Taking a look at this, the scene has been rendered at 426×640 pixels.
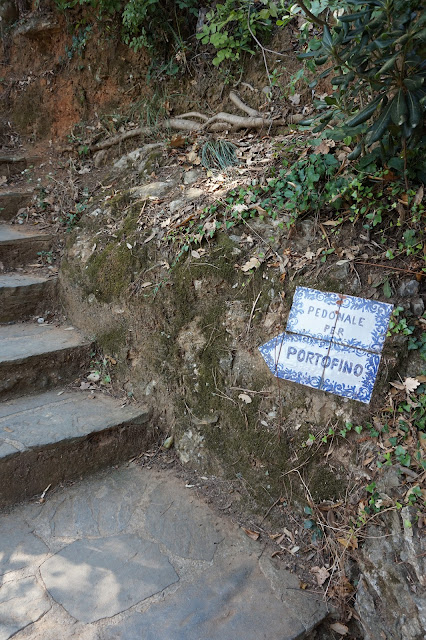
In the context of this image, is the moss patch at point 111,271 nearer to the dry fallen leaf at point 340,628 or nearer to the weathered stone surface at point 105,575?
the weathered stone surface at point 105,575

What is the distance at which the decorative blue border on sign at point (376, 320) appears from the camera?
247 centimetres

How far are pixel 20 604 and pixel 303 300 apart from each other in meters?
2.03

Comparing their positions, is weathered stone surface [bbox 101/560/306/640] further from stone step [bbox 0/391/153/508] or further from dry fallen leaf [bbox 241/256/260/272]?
dry fallen leaf [bbox 241/256/260/272]

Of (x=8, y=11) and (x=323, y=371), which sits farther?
(x=8, y=11)

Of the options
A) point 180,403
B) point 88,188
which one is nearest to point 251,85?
point 88,188

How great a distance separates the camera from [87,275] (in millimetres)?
3918

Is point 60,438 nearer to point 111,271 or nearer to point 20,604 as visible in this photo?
point 20,604

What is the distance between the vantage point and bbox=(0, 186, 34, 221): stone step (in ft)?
16.0

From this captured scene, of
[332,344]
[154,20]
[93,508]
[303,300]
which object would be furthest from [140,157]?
[93,508]

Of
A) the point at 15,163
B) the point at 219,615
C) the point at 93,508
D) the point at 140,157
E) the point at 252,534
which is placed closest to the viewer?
the point at 219,615

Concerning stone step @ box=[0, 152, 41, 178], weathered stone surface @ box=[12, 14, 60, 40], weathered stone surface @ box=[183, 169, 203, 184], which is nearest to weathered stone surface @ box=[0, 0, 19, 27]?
weathered stone surface @ box=[12, 14, 60, 40]

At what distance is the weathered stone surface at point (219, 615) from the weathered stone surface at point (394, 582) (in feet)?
1.09

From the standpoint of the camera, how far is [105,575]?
244 cm

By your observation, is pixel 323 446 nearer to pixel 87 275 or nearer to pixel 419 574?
pixel 419 574
